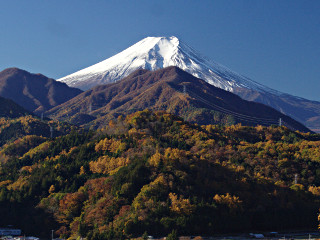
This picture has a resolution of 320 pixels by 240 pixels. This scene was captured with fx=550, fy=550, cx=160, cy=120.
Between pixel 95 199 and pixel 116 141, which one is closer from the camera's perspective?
pixel 95 199

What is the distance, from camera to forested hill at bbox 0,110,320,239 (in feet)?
200

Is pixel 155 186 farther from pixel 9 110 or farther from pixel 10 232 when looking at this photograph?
pixel 9 110

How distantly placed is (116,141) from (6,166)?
833 inches

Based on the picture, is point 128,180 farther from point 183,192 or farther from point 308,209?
point 308,209

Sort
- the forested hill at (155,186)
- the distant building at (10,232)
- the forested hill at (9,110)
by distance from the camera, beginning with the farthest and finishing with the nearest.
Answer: the forested hill at (9,110) → the distant building at (10,232) → the forested hill at (155,186)

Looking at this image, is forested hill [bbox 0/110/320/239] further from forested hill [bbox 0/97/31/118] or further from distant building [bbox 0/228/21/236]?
forested hill [bbox 0/97/31/118]

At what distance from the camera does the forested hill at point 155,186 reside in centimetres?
6094

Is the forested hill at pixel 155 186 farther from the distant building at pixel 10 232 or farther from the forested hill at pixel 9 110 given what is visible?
the forested hill at pixel 9 110

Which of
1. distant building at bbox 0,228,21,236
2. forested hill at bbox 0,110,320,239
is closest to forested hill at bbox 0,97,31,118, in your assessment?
forested hill at bbox 0,110,320,239

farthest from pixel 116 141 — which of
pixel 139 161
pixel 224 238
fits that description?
pixel 224 238

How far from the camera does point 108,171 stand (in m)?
77.3

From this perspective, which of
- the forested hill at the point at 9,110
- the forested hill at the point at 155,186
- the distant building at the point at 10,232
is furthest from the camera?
the forested hill at the point at 9,110

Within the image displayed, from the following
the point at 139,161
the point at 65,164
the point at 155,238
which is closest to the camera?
the point at 155,238

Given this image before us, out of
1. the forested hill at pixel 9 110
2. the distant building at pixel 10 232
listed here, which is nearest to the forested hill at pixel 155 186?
the distant building at pixel 10 232
